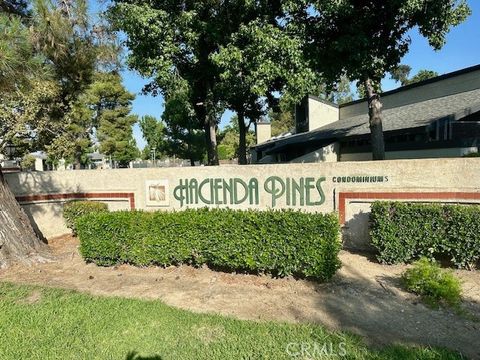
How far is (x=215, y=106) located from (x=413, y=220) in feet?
38.1

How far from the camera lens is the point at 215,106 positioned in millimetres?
16297

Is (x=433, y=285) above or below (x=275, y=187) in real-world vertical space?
below

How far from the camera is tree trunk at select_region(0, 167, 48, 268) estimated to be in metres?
6.80

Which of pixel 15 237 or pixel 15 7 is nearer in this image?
pixel 15 237

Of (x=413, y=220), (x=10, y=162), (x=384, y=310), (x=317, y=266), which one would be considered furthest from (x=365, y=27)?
(x=10, y=162)

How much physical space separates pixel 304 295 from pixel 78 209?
663 centimetres

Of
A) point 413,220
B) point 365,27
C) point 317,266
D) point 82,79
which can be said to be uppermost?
point 365,27

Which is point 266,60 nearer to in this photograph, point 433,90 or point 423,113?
point 423,113

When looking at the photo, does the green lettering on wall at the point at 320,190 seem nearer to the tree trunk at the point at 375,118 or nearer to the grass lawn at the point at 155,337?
the tree trunk at the point at 375,118

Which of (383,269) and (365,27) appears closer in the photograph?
(383,269)

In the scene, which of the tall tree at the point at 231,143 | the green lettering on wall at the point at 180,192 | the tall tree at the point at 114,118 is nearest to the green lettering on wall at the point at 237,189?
the green lettering on wall at the point at 180,192

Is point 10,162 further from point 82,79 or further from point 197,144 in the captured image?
point 82,79

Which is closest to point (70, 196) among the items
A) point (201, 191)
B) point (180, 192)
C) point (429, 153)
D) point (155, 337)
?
point (180, 192)

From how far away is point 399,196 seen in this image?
697 centimetres
